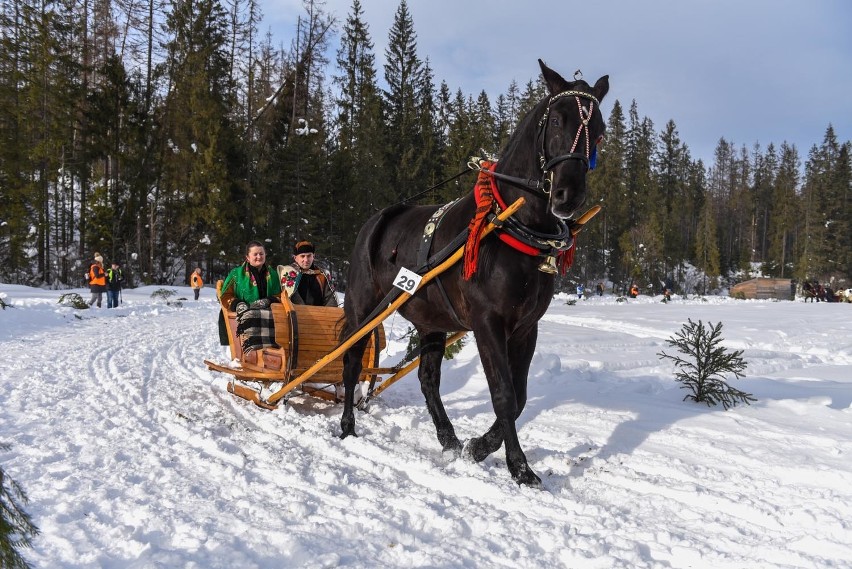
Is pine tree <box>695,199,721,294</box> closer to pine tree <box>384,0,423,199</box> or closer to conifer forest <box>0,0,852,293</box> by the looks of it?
conifer forest <box>0,0,852,293</box>

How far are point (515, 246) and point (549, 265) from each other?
0.24 m

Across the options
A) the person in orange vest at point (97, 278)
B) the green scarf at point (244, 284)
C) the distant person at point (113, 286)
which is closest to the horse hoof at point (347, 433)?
the green scarf at point (244, 284)

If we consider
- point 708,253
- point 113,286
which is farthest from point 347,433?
point 708,253

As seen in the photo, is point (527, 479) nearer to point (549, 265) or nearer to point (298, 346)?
point (549, 265)

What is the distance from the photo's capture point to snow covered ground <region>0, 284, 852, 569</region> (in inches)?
102

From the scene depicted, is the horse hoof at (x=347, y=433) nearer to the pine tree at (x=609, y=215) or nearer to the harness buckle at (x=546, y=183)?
the harness buckle at (x=546, y=183)

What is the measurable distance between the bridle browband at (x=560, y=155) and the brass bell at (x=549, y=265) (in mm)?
404

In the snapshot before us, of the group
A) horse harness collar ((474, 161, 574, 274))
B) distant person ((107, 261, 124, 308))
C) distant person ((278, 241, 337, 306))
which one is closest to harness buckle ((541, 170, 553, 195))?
horse harness collar ((474, 161, 574, 274))

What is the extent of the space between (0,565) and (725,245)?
8516cm

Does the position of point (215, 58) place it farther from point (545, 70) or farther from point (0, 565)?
point (0, 565)

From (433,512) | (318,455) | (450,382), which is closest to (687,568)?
(433,512)

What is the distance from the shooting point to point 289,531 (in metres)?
2.68

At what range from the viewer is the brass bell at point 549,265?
3570 millimetres

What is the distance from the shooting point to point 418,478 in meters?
3.60
